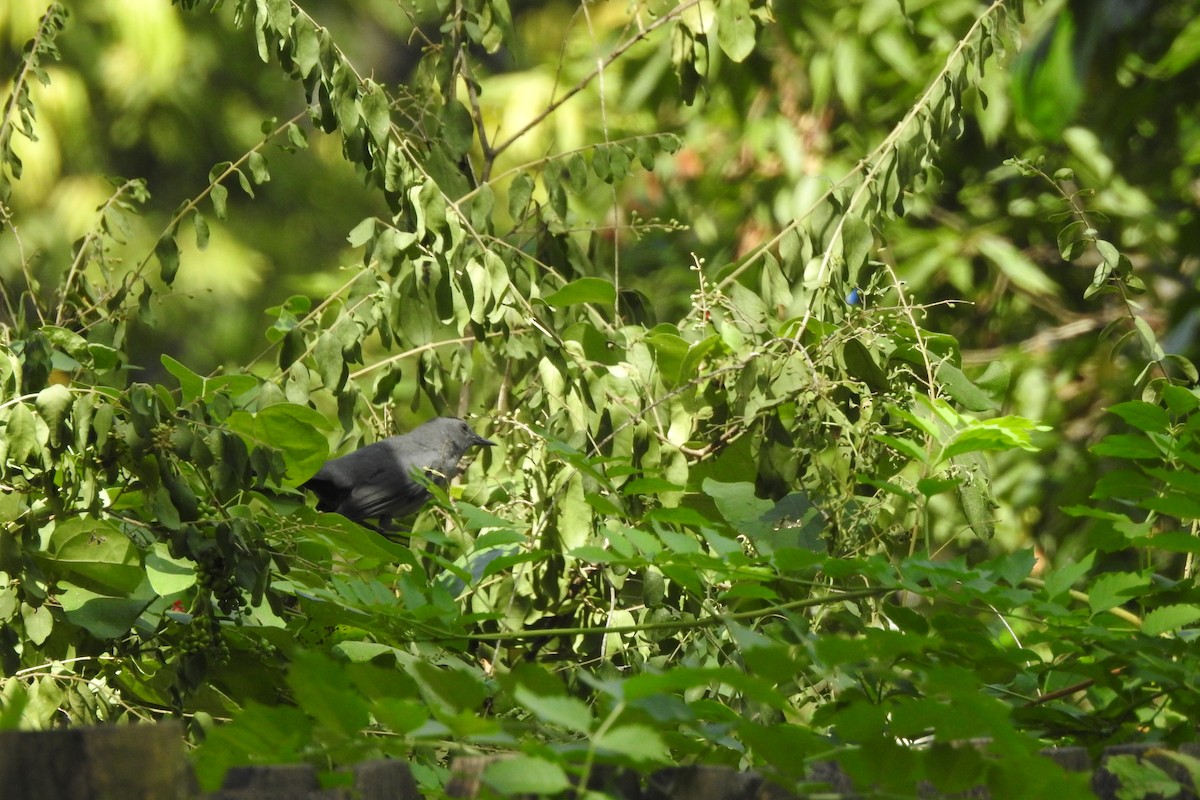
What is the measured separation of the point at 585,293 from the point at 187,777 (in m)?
1.58

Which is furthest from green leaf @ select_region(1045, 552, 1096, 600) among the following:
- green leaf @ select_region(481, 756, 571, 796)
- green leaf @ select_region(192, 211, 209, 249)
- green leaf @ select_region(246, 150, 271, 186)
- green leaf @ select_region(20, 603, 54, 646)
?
green leaf @ select_region(192, 211, 209, 249)

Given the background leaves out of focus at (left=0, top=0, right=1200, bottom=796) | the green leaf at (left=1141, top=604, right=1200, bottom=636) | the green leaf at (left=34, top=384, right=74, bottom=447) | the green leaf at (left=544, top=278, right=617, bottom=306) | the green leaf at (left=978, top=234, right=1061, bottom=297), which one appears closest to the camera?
the background leaves out of focus at (left=0, top=0, right=1200, bottom=796)

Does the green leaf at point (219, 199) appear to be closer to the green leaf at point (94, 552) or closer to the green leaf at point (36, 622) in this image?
the green leaf at point (94, 552)

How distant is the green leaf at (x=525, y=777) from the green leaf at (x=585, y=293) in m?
1.54

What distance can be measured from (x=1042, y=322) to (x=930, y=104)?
2.87 m

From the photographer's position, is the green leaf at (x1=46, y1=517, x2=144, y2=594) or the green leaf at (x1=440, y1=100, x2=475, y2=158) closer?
the green leaf at (x1=46, y1=517, x2=144, y2=594)

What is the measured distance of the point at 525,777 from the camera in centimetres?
102

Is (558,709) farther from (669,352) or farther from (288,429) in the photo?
(669,352)

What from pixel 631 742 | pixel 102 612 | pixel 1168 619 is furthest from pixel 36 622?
pixel 1168 619

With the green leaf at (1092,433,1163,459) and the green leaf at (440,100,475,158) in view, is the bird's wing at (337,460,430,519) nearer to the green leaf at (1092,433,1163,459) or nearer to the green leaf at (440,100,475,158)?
the green leaf at (440,100,475,158)

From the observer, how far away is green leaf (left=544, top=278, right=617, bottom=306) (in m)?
2.49

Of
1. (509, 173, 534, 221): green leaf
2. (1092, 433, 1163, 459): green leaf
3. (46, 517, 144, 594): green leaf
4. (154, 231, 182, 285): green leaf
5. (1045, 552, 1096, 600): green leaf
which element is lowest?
(1045, 552, 1096, 600): green leaf

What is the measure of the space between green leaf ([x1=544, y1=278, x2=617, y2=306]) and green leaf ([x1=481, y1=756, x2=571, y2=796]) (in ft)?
5.04

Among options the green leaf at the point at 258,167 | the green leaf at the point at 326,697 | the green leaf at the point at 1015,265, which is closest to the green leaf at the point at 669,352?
the green leaf at the point at 258,167
